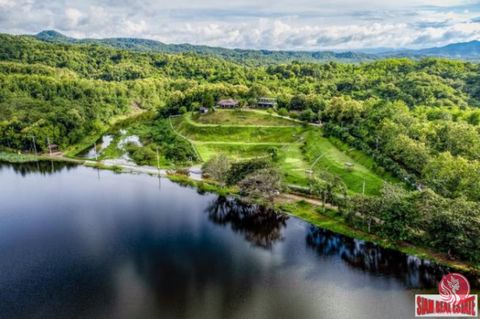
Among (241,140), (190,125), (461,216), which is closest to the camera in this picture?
(461,216)

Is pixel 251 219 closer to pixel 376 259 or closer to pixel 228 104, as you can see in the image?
pixel 376 259

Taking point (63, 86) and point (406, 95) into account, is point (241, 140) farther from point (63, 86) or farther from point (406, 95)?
point (63, 86)

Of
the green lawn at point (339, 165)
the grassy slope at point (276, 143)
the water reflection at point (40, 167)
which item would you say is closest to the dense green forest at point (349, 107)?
the green lawn at point (339, 165)

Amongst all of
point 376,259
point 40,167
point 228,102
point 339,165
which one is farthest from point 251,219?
point 228,102

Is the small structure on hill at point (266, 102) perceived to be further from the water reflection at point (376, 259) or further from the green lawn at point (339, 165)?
the water reflection at point (376, 259)

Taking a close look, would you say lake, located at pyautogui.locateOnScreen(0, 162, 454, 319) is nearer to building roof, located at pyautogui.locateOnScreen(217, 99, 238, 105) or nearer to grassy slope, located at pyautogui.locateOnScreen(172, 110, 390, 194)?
grassy slope, located at pyautogui.locateOnScreen(172, 110, 390, 194)

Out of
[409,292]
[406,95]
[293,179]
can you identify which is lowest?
[409,292]

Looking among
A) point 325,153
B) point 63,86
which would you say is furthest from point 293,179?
point 63,86
